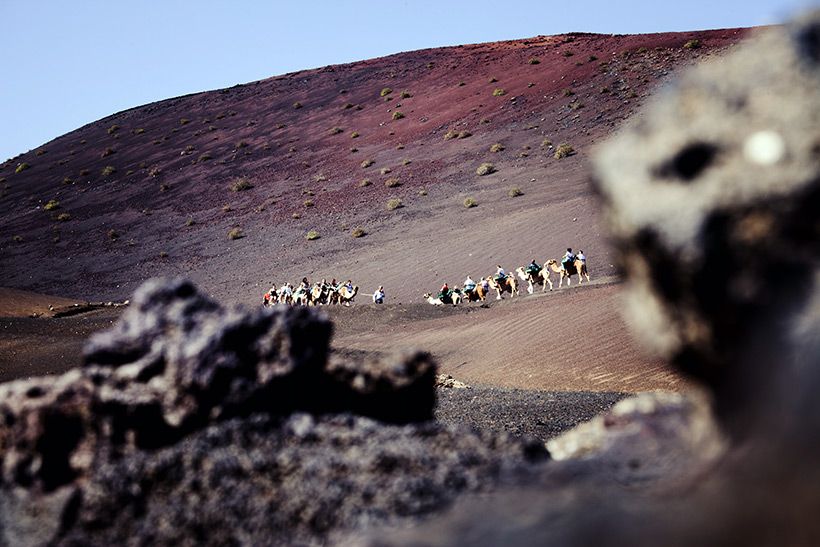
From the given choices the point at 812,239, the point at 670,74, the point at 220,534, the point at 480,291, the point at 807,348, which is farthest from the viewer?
the point at 670,74

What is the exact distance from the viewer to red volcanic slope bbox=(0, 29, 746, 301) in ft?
156

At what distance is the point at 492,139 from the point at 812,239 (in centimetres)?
5745

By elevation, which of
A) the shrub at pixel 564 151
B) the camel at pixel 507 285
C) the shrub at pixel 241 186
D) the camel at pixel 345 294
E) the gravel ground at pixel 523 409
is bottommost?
the gravel ground at pixel 523 409

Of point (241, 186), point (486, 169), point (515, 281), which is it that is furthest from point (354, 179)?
point (515, 281)

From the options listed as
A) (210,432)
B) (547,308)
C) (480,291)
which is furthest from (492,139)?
(210,432)

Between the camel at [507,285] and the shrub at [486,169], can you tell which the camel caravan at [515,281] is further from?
the shrub at [486,169]

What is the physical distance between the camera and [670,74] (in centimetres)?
5650

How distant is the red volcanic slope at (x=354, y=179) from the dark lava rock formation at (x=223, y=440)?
102ft

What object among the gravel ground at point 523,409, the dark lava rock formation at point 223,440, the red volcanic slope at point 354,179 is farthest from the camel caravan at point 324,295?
the dark lava rock formation at point 223,440

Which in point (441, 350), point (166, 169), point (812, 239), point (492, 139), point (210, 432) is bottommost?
point (441, 350)

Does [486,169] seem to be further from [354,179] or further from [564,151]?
[354,179]

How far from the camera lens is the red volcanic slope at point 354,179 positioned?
47.6m

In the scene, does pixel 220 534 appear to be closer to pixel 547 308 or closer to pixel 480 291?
pixel 547 308

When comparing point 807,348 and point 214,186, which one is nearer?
point 807,348
